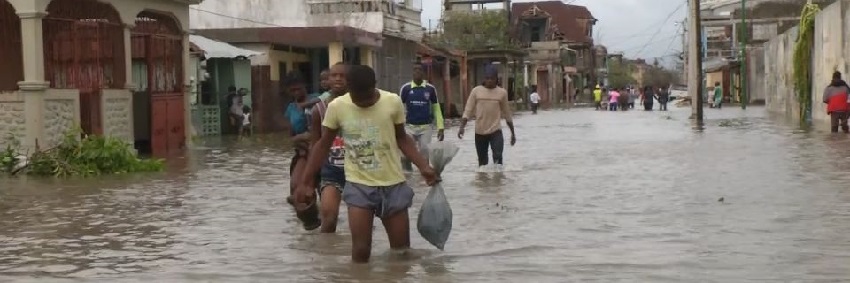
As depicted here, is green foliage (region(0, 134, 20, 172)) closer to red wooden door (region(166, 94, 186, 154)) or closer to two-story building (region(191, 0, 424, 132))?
red wooden door (region(166, 94, 186, 154))

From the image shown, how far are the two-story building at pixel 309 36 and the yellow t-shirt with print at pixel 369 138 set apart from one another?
1996 centimetres

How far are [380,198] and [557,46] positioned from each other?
73.5 m

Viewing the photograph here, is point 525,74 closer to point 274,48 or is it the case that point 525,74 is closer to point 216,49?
point 274,48

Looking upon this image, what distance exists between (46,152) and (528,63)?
198ft

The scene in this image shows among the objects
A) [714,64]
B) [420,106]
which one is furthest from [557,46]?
[420,106]

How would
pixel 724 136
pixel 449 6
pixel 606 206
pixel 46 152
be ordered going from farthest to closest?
pixel 449 6 < pixel 724 136 < pixel 46 152 < pixel 606 206

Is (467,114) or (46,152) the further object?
(46,152)

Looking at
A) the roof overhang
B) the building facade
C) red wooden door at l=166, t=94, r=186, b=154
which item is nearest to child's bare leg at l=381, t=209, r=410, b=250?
the building facade

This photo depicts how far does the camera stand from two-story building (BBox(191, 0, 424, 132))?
1219 inches

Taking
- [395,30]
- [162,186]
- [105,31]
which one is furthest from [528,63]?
[162,186]

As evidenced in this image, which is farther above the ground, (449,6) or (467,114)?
(449,6)

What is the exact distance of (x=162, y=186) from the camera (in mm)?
13648

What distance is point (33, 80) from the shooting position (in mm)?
15852

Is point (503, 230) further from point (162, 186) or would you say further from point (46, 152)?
point (46, 152)
